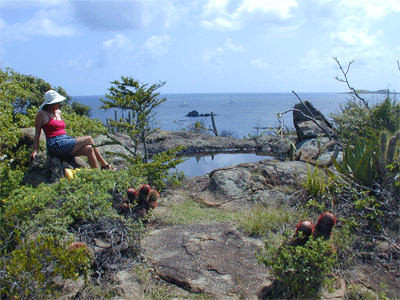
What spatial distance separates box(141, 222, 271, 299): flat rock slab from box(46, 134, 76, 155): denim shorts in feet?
7.72

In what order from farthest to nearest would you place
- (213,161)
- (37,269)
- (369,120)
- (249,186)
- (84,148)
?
(213,161) → (369,120) → (249,186) → (84,148) → (37,269)

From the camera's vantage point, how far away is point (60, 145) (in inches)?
245

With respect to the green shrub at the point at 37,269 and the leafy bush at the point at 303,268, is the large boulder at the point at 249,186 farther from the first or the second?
the green shrub at the point at 37,269

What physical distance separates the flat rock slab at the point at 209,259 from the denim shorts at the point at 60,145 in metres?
2.35

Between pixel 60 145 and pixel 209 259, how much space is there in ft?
11.4

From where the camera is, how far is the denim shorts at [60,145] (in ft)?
20.4

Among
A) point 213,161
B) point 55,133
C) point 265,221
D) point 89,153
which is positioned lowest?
point 213,161

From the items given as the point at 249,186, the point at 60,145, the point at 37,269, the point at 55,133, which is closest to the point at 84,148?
the point at 60,145

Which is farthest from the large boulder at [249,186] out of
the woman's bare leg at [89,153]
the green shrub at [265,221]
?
the woman's bare leg at [89,153]

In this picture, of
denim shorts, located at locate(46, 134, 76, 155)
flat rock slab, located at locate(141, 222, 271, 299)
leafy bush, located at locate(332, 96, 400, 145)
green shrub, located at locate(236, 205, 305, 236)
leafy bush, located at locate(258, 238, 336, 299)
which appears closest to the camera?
leafy bush, located at locate(258, 238, 336, 299)

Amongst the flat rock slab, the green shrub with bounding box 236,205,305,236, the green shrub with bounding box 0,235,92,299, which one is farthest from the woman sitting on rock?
the green shrub with bounding box 236,205,305,236

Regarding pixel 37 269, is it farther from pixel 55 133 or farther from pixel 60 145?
pixel 55 133

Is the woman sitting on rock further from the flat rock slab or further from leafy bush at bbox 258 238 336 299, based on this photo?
leafy bush at bbox 258 238 336 299

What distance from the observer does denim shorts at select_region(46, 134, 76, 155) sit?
20.4 ft
